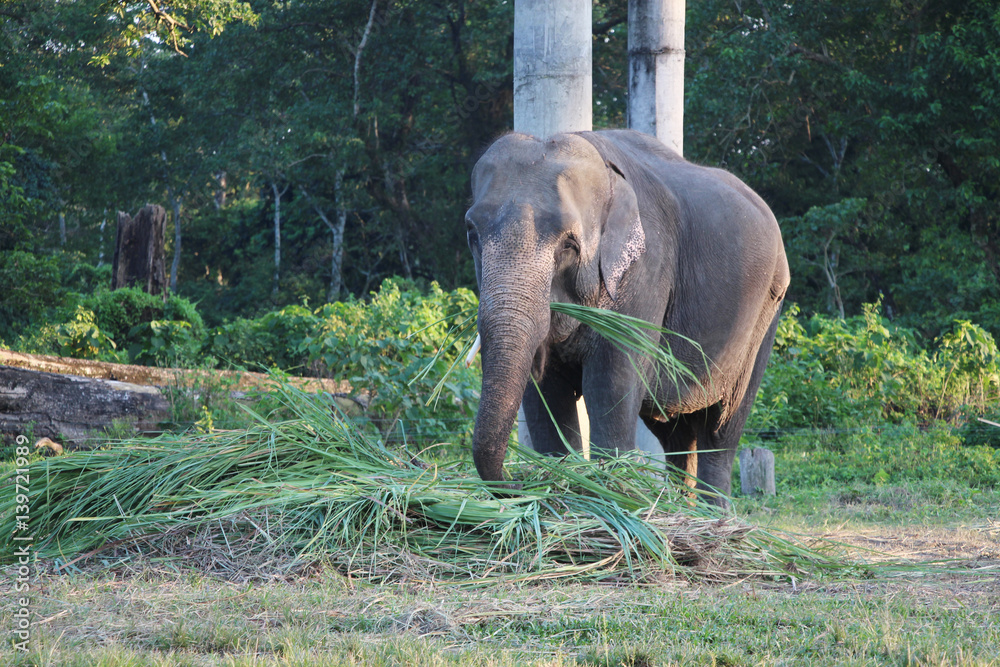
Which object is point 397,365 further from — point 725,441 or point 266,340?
point 266,340

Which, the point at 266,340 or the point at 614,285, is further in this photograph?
the point at 266,340

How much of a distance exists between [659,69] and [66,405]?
4.88 metres

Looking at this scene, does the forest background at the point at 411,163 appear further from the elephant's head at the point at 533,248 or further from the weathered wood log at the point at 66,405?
the elephant's head at the point at 533,248

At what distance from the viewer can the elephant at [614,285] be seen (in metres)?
4.01

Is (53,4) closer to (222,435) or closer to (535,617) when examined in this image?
(222,435)

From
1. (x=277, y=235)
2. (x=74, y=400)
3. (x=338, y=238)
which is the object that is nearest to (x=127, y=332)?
(x=74, y=400)

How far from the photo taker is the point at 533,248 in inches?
161

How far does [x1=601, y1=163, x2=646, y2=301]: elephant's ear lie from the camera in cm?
446

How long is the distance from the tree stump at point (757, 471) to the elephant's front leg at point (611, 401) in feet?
9.03

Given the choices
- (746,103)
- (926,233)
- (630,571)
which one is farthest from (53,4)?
(630,571)

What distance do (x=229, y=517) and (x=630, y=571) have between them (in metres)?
1.52

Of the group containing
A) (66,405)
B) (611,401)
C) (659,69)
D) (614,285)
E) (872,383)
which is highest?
(659,69)

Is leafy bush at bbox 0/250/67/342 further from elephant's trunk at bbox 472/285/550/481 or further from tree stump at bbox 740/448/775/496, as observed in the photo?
elephant's trunk at bbox 472/285/550/481

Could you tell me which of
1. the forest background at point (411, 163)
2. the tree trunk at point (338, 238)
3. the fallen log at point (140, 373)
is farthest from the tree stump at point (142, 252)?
the tree trunk at point (338, 238)
